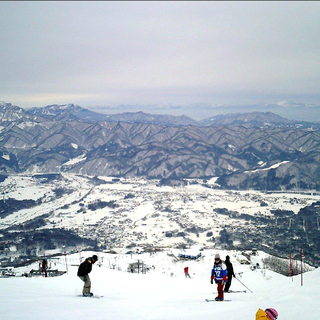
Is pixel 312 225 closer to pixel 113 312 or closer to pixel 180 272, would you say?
pixel 180 272

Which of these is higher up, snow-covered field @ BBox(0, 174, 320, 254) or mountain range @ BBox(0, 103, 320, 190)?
mountain range @ BBox(0, 103, 320, 190)

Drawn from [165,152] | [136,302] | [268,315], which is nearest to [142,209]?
[136,302]

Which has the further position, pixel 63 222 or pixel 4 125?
pixel 4 125

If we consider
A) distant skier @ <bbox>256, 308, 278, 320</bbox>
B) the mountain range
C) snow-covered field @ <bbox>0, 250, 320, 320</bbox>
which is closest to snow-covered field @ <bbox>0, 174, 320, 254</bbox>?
the mountain range

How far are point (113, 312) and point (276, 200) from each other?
69544mm

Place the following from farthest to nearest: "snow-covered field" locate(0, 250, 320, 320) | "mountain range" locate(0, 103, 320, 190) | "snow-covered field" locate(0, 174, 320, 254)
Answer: "mountain range" locate(0, 103, 320, 190) → "snow-covered field" locate(0, 174, 320, 254) → "snow-covered field" locate(0, 250, 320, 320)

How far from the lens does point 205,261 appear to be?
20422 millimetres

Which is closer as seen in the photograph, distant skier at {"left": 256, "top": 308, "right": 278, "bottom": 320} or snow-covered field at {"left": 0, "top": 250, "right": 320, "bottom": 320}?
distant skier at {"left": 256, "top": 308, "right": 278, "bottom": 320}

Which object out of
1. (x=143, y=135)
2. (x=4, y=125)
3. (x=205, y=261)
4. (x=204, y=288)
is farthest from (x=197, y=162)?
(x=4, y=125)

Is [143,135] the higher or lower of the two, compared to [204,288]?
higher

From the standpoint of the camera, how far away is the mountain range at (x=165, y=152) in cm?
9300

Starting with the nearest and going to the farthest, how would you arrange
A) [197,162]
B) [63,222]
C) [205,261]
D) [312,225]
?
[205,261] < [312,225] < [63,222] < [197,162]

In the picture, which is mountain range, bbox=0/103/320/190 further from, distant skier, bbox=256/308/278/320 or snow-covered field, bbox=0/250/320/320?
distant skier, bbox=256/308/278/320

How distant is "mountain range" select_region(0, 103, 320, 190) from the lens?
3661 inches
